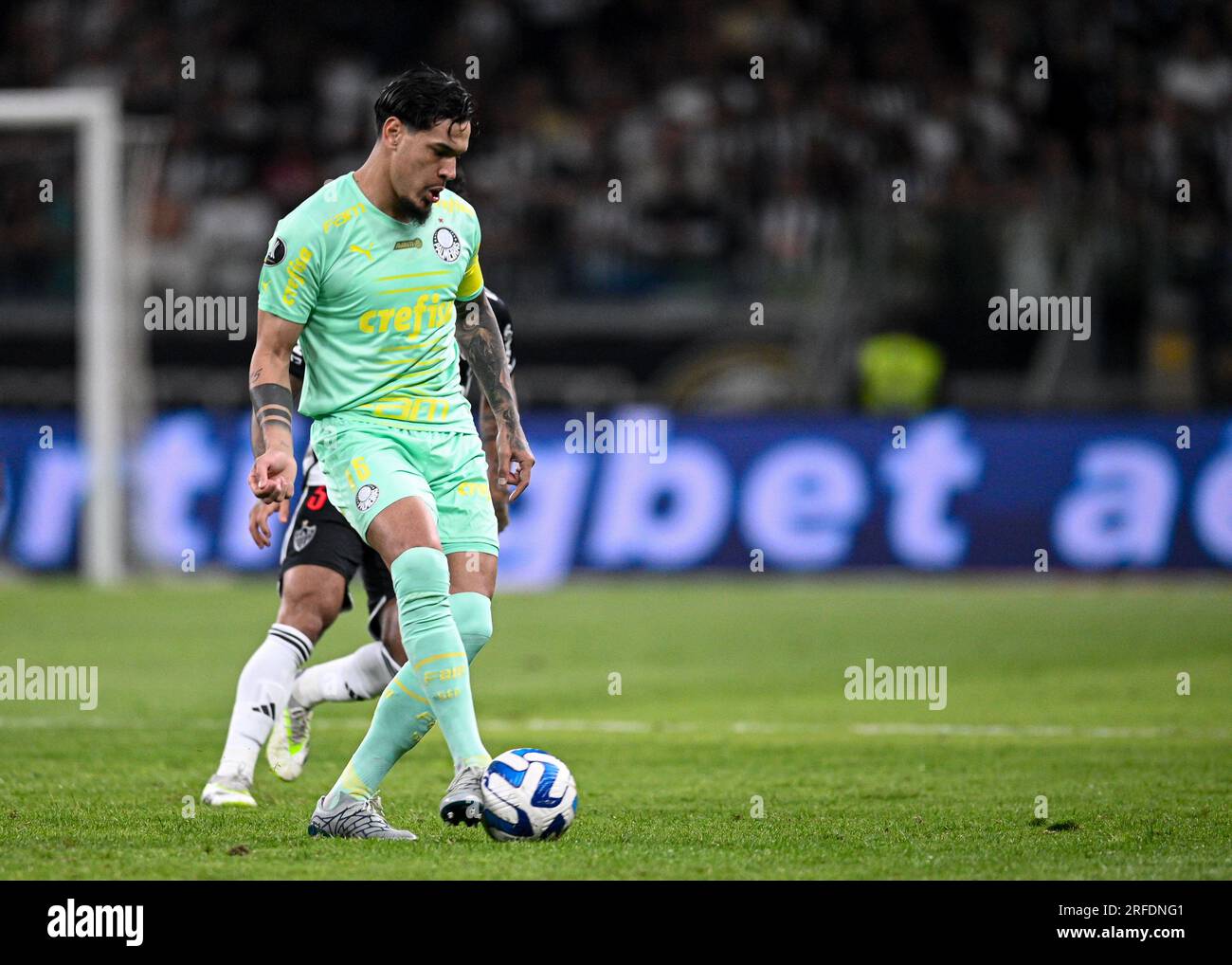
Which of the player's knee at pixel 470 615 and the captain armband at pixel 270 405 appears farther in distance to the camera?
the player's knee at pixel 470 615

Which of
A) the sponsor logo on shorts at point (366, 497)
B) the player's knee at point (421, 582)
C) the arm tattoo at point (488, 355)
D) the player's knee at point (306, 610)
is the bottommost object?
the player's knee at point (306, 610)

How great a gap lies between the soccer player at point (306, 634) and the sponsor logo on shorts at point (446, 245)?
2.30ft

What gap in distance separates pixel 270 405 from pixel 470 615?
876mm

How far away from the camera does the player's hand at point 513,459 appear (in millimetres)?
6484

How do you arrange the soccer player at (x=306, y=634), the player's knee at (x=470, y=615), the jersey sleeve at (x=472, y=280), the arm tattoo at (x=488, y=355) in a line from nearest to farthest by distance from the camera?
the player's knee at (x=470, y=615) → the jersey sleeve at (x=472, y=280) → the arm tattoo at (x=488, y=355) → the soccer player at (x=306, y=634)

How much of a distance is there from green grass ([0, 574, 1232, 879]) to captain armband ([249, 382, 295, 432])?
125cm

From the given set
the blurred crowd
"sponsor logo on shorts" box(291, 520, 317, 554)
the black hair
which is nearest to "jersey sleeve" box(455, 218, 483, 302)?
the black hair

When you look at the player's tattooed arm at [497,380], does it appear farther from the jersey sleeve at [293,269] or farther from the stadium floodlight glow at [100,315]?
the stadium floodlight glow at [100,315]

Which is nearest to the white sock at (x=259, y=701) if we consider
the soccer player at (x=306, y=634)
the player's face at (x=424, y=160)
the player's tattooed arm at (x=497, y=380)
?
the soccer player at (x=306, y=634)

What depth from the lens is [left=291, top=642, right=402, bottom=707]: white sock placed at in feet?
24.7

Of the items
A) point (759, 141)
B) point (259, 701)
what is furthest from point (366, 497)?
point (759, 141)
